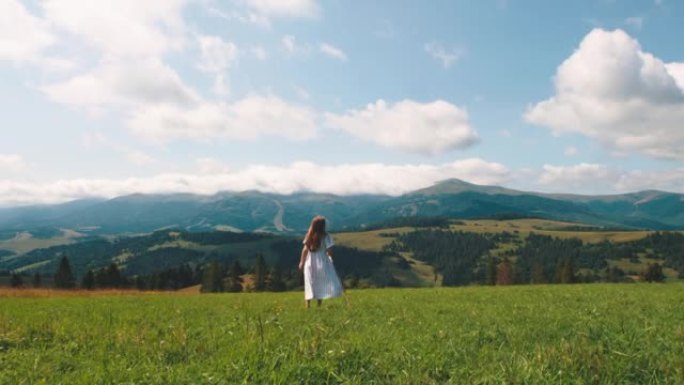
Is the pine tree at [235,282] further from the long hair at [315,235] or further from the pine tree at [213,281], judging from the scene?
the long hair at [315,235]

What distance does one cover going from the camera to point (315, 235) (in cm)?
1909

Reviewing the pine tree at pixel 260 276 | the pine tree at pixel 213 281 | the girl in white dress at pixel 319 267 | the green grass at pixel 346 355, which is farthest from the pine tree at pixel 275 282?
the green grass at pixel 346 355

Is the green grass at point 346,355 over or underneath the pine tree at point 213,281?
over

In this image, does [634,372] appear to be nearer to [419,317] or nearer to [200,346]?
[200,346]

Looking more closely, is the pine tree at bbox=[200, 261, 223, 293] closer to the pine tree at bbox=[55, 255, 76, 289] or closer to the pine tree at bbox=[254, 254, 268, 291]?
the pine tree at bbox=[254, 254, 268, 291]

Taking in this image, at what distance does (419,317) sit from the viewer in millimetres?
12898

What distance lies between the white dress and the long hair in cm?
18

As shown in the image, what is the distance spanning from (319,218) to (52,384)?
13.4m

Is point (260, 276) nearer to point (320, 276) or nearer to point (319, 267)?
point (319, 267)

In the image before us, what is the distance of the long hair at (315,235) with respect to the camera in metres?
19.0

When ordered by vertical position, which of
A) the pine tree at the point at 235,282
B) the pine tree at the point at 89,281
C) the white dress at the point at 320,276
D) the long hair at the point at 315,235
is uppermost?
the long hair at the point at 315,235

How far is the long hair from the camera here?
62.4 ft

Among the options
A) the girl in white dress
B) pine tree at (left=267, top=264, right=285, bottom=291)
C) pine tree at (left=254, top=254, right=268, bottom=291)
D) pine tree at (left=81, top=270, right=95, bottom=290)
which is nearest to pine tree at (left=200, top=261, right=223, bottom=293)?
pine tree at (left=254, top=254, right=268, bottom=291)

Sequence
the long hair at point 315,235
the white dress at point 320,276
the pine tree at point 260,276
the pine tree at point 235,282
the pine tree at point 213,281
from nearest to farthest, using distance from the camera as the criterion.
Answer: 1. the white dress at point 320,276
2. the long hair at point 315,235
3. the pine tree at point 260,276
4. the pine tree at point 213,281
5. the pine tree at point 235,282
